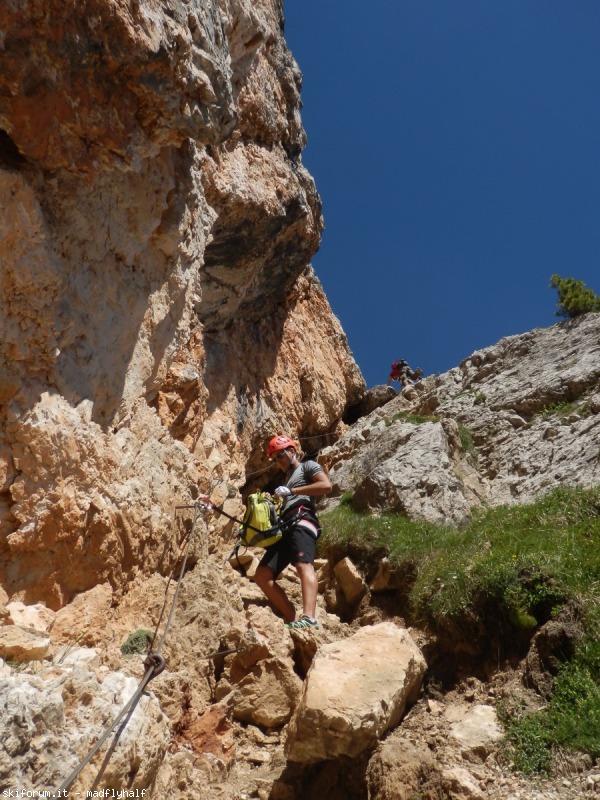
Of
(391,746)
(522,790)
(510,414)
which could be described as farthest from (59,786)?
(510,414)

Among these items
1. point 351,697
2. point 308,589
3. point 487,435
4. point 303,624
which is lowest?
point 351,697

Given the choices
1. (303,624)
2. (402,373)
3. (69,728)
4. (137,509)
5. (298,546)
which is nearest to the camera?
(69,728)

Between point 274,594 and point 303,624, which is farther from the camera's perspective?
point 274,594

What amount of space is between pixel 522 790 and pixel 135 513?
14.5 feet

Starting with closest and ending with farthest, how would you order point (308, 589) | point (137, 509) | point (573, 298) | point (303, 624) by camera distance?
point (303, 624) < point (137, 509) < point (308, 589) < point (573, 298)

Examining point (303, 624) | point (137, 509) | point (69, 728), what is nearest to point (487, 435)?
point (303, 624)

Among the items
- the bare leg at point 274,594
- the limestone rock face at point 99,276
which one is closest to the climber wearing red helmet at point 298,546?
the bare leg at point 274,594

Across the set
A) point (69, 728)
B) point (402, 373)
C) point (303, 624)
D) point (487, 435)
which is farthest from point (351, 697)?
point (402, 373)

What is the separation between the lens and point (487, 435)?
47.1ft

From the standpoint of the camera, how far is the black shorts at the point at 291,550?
7.94m

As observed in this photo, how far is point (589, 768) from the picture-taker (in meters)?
5.20

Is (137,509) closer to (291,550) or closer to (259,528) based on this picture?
(259,528)

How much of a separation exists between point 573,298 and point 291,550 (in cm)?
1154

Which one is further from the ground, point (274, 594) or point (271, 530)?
point (271, 530)
